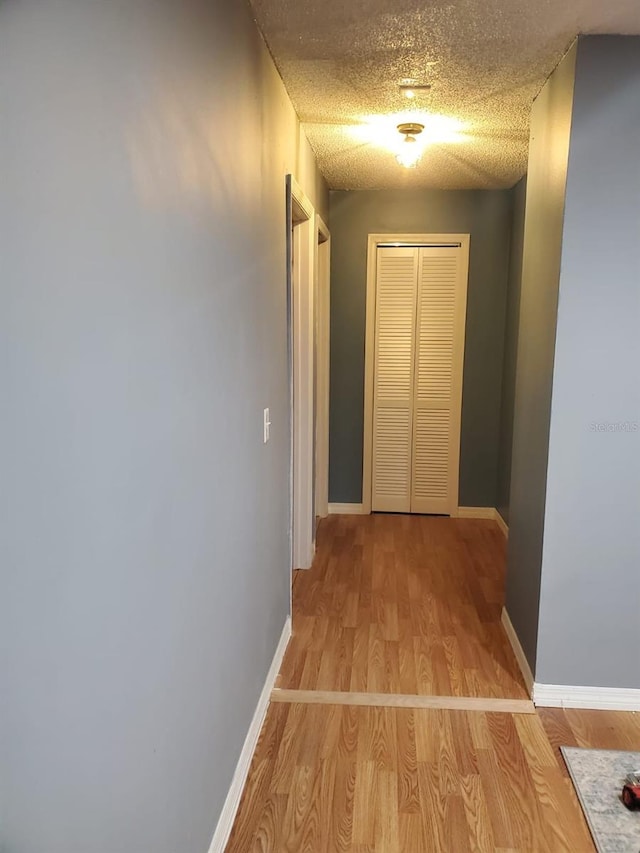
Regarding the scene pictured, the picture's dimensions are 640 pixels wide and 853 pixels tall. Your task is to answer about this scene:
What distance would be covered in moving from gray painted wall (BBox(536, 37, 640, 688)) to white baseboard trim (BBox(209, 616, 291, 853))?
104 centimetres

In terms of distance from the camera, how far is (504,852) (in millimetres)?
1676

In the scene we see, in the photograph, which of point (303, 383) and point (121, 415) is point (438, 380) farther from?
point (121, 415)

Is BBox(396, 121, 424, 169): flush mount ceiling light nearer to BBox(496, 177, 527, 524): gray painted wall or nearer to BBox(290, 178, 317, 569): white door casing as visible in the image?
BBox(290, 178, 317, 569): white door casing

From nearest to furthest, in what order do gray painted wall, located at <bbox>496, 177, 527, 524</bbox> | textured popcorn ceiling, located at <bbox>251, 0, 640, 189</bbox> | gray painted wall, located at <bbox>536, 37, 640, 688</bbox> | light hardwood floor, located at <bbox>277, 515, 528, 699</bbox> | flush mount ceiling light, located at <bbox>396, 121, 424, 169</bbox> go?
textured popcorn ceiling, located at <bbox>251, 0, 640, 189</bbox> < gray painted wall, located at <bbox>536, 37, 640, 688</bbox> < light hardwood floor, located at <bbox>277, 515, 528, 699</bbox> < flush mount ceiling light, located at <bbox>396, 121, 424, 169</bbox> < gray painted wall, located at <bbox>496, 177, 527, 524</bbox>

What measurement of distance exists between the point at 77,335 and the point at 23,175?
0.69ft

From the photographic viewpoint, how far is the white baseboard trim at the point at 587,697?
2311 mm

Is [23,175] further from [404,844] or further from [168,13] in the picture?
[404,844]

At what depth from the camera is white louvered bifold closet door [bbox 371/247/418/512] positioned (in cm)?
445

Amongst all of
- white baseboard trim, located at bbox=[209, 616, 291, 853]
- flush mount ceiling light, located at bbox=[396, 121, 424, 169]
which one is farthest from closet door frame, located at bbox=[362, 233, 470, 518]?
white baseboard trim, located at bbox=[209, 616, 291, 853]

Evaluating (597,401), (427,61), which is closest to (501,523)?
(597,401)

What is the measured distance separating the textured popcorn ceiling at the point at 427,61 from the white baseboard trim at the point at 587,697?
2.27m

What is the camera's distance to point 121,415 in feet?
3.23

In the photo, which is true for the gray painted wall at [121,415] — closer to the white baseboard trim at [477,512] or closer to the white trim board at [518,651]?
the white trim board at [518,651]

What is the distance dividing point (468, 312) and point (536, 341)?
6.81 feet
